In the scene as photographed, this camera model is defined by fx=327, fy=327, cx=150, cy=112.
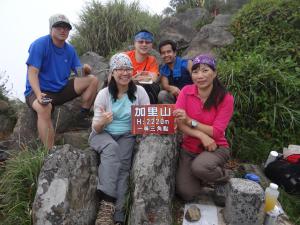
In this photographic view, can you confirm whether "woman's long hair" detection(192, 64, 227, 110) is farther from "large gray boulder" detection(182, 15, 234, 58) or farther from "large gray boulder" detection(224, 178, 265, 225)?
"large gray boulder" detection(182, 15, 234, 58)

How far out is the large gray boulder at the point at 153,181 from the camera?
3.14 metres

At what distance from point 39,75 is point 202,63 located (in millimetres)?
2301

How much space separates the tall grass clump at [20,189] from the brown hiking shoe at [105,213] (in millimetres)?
712

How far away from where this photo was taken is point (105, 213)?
3.17m

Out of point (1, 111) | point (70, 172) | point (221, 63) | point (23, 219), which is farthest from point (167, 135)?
point (1, 111)

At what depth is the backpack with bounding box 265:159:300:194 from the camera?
13.4ft

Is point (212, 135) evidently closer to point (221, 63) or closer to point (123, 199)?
point (123, 199)

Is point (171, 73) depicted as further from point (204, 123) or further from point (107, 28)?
point (107, 28)

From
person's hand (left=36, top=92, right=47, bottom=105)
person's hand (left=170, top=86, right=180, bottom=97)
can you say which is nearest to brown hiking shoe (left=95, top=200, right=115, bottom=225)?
person's hand (left=36, top=92, right=47, bottom=105)

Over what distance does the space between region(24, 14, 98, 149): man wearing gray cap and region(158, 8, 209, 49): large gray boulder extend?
10.7ft

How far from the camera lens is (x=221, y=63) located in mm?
5613

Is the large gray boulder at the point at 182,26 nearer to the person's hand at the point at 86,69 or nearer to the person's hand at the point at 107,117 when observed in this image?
the person's hand at the point at 86,69

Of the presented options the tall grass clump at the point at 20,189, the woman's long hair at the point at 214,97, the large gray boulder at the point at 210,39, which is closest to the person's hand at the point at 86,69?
the tall grass clump at the point at 20,189

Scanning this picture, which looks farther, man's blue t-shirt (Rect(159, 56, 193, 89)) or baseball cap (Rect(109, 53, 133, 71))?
man's blue t-shirt (Rect(159, 56, 193, 89))
